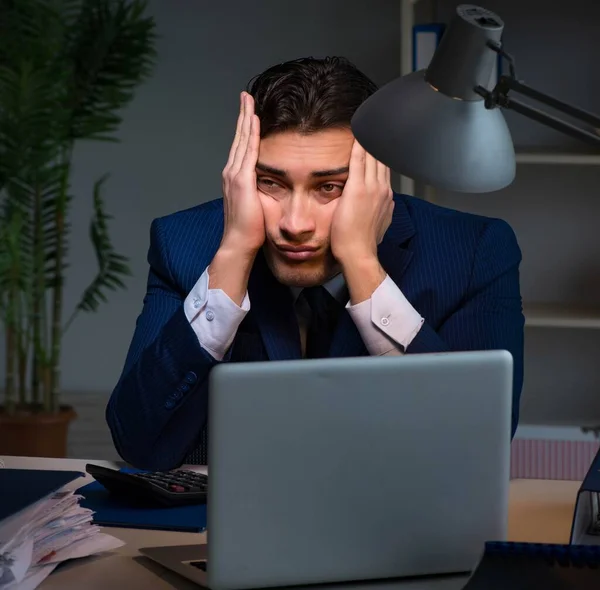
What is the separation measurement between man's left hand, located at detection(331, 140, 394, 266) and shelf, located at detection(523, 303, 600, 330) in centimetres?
148

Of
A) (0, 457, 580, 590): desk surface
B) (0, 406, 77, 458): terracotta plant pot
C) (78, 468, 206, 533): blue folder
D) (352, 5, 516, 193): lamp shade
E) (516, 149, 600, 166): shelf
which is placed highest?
(516, 149, 600, 166): shelf

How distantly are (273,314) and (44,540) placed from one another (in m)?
0.80

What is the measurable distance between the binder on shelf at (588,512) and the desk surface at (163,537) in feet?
0.29

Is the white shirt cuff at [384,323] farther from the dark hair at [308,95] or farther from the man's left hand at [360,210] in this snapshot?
the dark hair at [308,95]

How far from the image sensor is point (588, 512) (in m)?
1.44

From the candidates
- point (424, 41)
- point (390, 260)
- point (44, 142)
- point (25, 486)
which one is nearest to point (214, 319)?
point (390, 260)

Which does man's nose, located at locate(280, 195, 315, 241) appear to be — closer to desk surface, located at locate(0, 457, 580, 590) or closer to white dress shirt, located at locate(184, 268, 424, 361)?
white dress shirt, located at locate(184, 268, 424, 361)

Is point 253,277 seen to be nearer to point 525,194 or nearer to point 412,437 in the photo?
point 412,437

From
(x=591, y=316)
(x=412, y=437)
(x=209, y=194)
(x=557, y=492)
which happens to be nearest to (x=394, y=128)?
(x=412, y=437)

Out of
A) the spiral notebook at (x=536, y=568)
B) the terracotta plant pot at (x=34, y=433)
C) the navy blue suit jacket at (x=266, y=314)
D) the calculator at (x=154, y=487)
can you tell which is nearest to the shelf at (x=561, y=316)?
the navy blue suit jacket at (x=266, y=314)

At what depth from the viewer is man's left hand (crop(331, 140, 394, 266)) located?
192cm

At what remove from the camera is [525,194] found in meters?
3.77

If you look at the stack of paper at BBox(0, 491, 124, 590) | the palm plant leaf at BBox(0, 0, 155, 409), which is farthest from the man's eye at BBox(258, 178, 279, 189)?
the palm plant leaf at BBox(0, 0, 155, 409)

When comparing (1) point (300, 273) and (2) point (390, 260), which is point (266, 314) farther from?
(2) point (390, 260)
